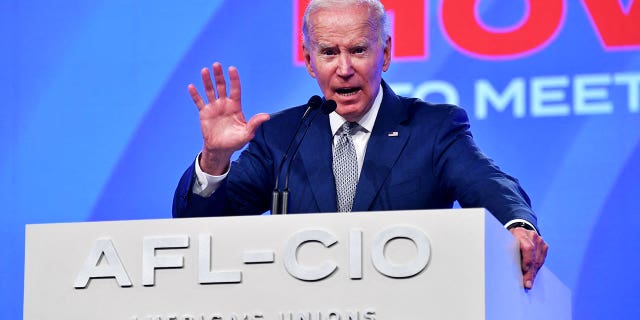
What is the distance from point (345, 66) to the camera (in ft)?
9.74

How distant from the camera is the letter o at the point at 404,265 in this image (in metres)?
2.01

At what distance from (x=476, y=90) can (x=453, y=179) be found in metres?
1.06

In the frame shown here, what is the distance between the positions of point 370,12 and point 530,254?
96 centimetres

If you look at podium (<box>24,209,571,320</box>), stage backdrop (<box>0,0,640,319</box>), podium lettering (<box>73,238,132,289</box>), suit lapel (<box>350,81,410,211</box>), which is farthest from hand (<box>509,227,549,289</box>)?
stage backdrop (<box>0,0,640,319</box>)

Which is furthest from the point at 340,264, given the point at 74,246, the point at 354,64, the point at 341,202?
the point at 354,64

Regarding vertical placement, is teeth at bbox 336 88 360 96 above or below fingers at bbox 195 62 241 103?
above

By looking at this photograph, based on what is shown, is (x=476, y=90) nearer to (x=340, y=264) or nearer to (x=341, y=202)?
(x=341, y=202)

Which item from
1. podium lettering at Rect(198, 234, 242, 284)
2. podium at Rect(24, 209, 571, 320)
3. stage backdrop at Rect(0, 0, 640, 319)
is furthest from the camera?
stage backdrop at Rect(0, 0, 640, 319)

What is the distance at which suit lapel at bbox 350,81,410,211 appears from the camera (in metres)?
2.81

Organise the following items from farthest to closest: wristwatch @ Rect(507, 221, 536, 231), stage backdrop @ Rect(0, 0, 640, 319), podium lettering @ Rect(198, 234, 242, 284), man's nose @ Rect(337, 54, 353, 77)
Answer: stage backdrop @ Rect(0, 0, 640, 319) → man's nose @ Rect(337, 54, 353, 77) → wristwatch @ Rect(507, 221, 536, 231) → podium lettering @ Rect(198, 234, 242, 284)

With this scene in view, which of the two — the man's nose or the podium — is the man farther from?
the podium

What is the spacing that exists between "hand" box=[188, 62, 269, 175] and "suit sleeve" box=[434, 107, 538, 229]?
555 millimetres

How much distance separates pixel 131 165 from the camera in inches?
165

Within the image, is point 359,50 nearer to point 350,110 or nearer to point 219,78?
point 350,110
